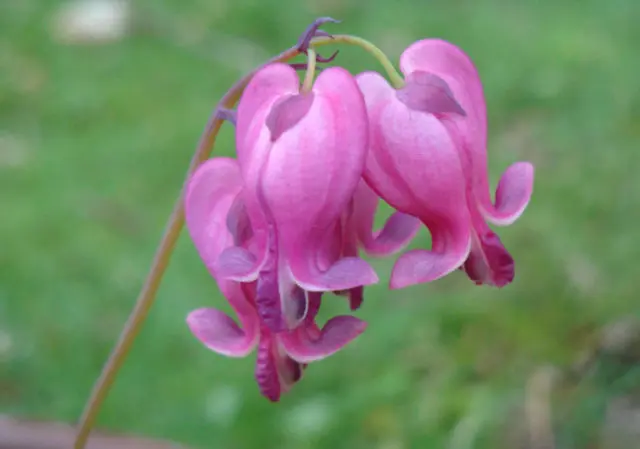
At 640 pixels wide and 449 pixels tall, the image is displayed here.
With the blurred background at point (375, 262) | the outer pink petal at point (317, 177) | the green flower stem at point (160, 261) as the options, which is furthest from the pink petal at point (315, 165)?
the blurred background at point (375, 262)

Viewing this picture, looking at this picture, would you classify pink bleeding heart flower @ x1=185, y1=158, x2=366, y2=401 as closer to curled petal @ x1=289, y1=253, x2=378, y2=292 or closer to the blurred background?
curled petal @ x1=289, y1=253, x2=378, y2=292

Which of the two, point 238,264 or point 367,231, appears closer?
point 238,264

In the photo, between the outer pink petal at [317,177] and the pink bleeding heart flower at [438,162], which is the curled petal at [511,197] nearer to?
the pink bleeding heart flower at [438,162]

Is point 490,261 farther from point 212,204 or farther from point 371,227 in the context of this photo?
point 212,204

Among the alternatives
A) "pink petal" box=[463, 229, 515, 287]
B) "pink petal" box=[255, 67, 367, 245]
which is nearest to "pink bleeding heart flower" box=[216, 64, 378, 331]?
"pink petal" box=[255, 67, 367, 245]

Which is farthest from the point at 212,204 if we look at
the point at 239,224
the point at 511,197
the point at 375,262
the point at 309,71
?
the point at 375,262

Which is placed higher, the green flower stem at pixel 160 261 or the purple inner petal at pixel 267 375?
the green flower stem at pixel 160 261
